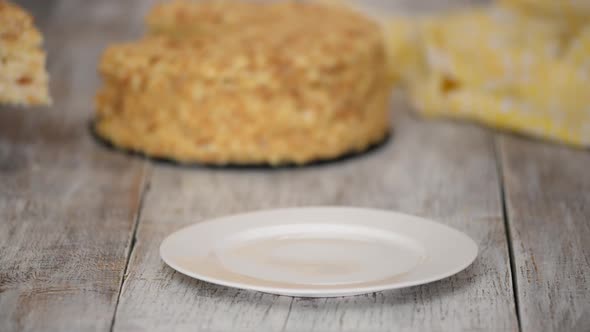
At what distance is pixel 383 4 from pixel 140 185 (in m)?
1.66

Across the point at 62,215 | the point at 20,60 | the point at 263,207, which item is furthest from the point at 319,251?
the point at 20,60

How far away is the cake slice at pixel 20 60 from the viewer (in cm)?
129

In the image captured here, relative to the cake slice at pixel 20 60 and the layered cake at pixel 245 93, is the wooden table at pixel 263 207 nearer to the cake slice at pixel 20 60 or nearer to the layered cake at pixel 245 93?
the layered cake at pixel 245 93

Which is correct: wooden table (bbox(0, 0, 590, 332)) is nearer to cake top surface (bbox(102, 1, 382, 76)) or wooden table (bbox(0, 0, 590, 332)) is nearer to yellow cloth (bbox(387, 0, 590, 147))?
yellow cloth (bbox(387, 0, 590, 147))

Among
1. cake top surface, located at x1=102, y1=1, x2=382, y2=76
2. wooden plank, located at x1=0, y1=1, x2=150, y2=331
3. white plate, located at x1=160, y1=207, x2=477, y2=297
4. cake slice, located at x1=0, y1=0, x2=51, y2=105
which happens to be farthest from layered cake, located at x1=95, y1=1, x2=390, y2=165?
white plate, located at x1=160, y1=207, x2=477, y2=297

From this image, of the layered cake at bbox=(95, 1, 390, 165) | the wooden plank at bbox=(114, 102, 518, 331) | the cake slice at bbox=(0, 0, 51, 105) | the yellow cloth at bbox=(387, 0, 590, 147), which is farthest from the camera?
the yellow cloth at bbox=(387, 0, 590, 147)

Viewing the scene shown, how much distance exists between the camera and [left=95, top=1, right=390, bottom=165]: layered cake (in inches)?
58.4

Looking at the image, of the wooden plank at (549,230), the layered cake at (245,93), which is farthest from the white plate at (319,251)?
the layered cake at (245,93)

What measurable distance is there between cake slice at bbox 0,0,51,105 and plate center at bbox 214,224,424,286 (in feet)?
1.52

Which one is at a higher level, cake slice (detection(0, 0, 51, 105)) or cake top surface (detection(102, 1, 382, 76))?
cake slice (detection(0, 0, 51, 105))

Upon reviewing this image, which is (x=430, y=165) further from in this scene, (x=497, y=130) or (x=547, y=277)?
(x=547, y=277)

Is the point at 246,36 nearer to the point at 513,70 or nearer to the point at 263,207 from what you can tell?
the point at 263,207

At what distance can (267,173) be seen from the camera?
1.51m

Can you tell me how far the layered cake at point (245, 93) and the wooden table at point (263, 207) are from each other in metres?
0.05
